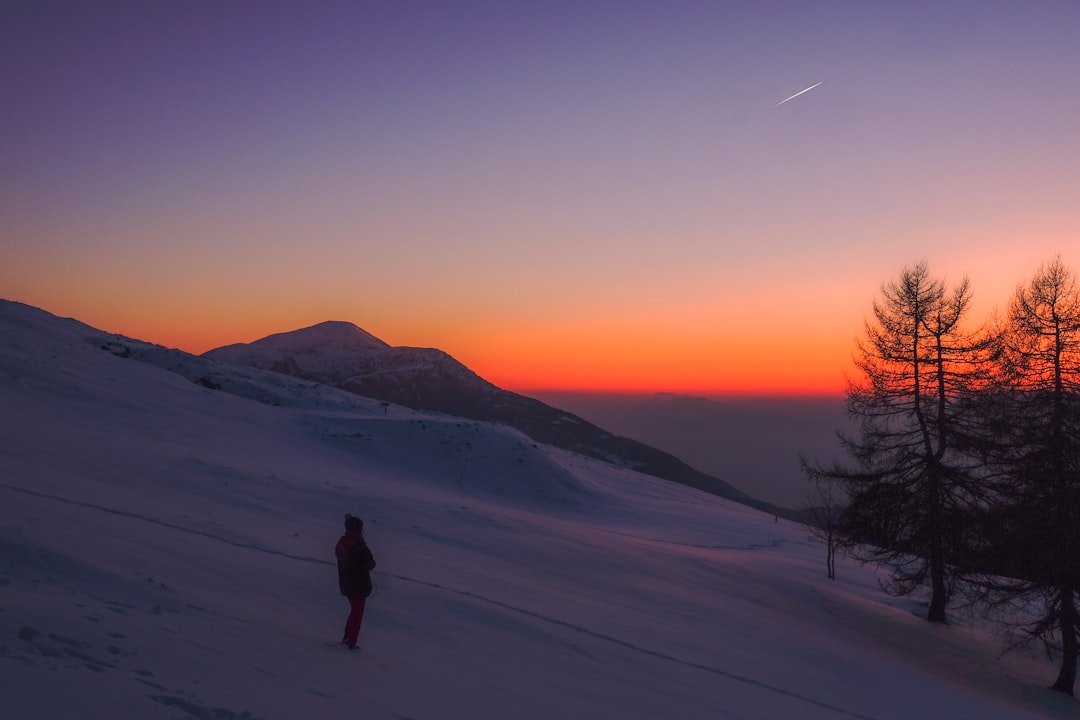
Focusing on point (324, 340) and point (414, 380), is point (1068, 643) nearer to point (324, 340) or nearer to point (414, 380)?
point (414, 380)

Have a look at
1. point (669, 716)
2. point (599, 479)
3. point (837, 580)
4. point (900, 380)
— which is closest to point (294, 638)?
point (669, 716)

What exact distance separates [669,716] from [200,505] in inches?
391

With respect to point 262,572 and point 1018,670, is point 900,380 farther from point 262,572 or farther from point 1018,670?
point 262,572

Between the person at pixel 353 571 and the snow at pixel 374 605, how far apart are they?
0.34m

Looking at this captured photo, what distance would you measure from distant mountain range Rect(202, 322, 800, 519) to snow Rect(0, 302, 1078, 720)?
93318 millimetres

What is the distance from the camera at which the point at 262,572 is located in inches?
404

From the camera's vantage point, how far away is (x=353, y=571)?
8.11 metres

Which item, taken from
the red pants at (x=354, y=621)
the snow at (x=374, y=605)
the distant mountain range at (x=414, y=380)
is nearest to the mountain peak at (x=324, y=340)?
the distant mountain range at (x=414, y=380)

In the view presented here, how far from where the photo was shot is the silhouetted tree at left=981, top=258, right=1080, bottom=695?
14805mm

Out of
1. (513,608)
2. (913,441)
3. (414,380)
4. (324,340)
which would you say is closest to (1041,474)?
(913,441)

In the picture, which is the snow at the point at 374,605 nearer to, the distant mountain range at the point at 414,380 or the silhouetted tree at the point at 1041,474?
the silhouetted tree at the point at 1041,474

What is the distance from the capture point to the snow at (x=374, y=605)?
6.54 m

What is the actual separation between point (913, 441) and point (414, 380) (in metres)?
149

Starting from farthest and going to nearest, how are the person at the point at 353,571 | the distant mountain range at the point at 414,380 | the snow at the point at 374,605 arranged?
the distant mountain range at the point at 414,380 < the person at the point at 353,571 < the snow at the point at 374,605
